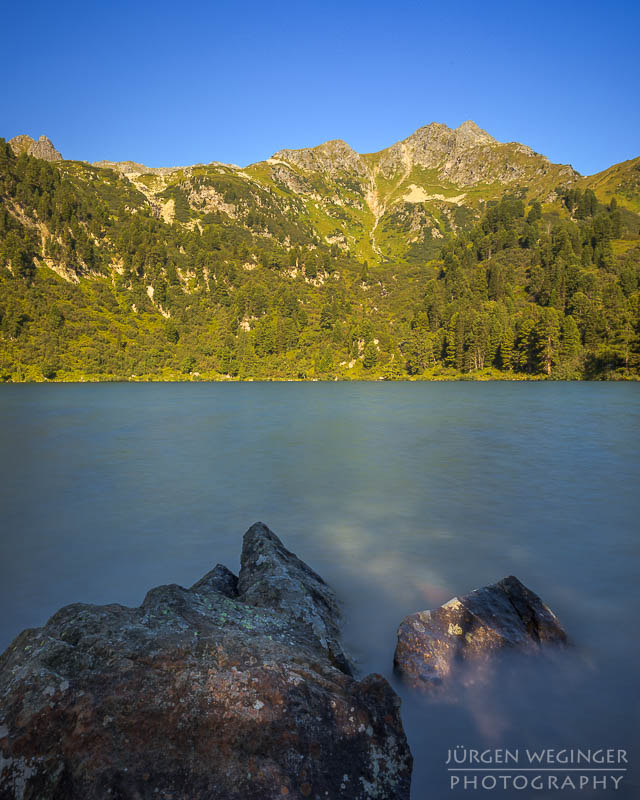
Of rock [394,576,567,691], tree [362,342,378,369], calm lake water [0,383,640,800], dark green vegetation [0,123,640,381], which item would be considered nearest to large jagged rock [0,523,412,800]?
calm lake water [0,383,640,800]

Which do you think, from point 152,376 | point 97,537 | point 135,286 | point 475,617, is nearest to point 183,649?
point 475,617

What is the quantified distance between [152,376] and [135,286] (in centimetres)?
5488

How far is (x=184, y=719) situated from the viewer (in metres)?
2.88

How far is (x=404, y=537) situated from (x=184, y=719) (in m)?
7.95

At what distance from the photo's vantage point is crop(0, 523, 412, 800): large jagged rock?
2570 mm

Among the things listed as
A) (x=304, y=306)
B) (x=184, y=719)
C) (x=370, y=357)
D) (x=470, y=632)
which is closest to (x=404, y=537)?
(x=470, y=632)

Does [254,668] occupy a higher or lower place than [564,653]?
higher

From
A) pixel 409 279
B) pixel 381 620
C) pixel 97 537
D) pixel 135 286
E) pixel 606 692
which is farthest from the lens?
pixel 409 279

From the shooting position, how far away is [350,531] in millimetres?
10812

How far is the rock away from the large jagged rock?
5.53ft

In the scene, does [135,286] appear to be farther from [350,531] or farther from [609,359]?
[350,531]

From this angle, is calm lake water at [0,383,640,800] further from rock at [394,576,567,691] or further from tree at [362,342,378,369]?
tree at [362,342,378,369]

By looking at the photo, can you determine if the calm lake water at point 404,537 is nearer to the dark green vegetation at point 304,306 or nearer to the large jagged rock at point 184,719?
the large jagged rock at point 184,719

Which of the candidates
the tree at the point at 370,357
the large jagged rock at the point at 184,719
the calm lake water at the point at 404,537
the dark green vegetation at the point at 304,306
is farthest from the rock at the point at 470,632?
the tree at the point at 370,357
